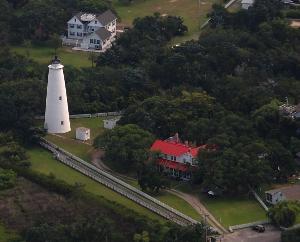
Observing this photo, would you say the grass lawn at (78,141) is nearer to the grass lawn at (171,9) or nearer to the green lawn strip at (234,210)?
the green lawn strip at (234,210)

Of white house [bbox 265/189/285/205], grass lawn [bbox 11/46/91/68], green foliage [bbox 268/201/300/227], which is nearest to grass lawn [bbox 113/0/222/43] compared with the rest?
grass lawn [bbox 11/46/91/68]

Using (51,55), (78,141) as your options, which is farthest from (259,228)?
(51,55)

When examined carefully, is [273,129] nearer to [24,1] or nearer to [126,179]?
[126,179]

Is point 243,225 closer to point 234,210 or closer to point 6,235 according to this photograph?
point 234,210

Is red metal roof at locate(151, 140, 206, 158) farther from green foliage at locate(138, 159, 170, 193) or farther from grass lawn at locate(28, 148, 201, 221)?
grass lawn at locate(28, 148, 201, 221)

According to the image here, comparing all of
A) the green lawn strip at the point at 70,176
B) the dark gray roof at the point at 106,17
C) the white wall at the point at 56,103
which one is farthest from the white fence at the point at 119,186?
the dark gray roof at the point at 106,17
